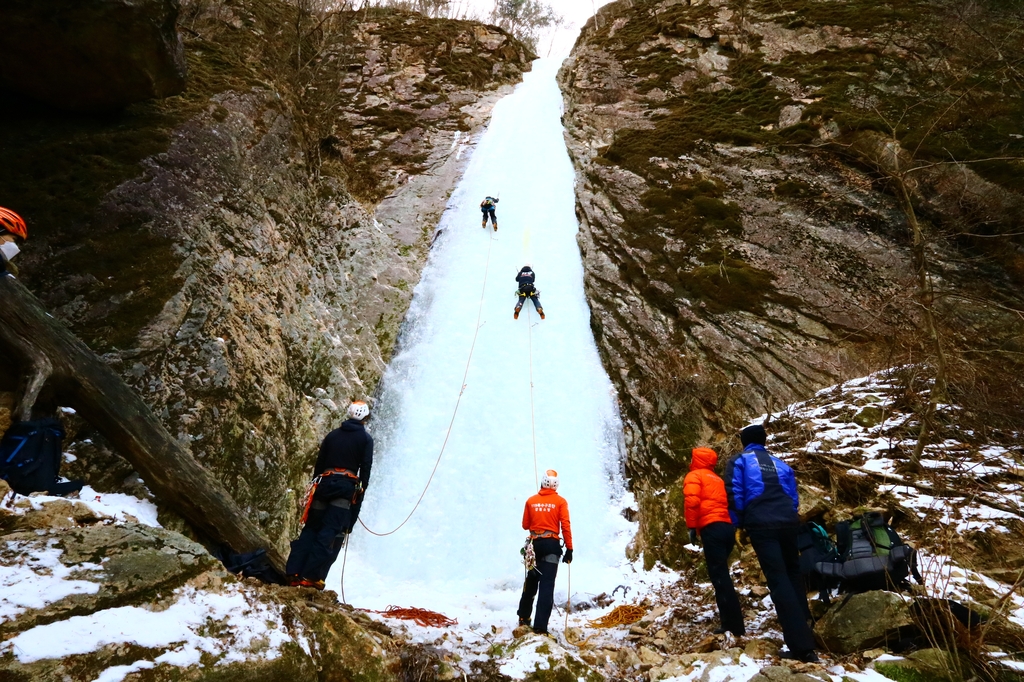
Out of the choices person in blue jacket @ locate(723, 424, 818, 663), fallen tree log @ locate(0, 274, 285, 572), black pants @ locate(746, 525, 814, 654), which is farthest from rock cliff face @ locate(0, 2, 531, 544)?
black pants @ locate(746, 525, 814, 654)

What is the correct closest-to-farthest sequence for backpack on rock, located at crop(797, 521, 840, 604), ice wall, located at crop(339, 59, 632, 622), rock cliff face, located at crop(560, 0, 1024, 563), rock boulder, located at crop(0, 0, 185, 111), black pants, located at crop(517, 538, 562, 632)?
backpack on rock, located at crop(797, 521, 840, 604)
black pants, located at crop(517, 538, 562, 632)
rock boulder, located at crop(0, 0, 185, 111)
ice wall, located at crop(339, 59, 632, 622)
rock cliff face, located at crop(560, 0, 1024, 563)

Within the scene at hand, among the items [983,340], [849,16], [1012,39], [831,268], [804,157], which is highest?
[849,16]

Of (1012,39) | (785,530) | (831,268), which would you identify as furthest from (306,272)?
(1012,39)

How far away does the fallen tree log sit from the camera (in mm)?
4520

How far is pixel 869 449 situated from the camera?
654 centimetres

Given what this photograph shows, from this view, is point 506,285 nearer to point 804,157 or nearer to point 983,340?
point 804,157

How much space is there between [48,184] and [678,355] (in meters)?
10.0

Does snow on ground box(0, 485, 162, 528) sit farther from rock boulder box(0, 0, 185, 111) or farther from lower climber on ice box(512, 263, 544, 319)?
lower climber on ice box(512, 263, 544, 319)

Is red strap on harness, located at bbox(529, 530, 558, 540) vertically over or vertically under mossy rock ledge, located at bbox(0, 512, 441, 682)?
over

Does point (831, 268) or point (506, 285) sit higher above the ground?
point (831, 268)

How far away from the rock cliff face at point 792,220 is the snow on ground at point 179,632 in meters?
5.80

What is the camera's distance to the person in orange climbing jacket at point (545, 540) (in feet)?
17.9

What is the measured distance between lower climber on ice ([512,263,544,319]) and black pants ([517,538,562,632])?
6723mm

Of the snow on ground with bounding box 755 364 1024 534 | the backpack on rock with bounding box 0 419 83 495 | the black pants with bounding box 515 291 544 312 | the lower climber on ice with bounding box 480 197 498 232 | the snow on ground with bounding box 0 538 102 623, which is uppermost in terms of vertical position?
the lower climber on ice with bounding box 480 197 498 232
